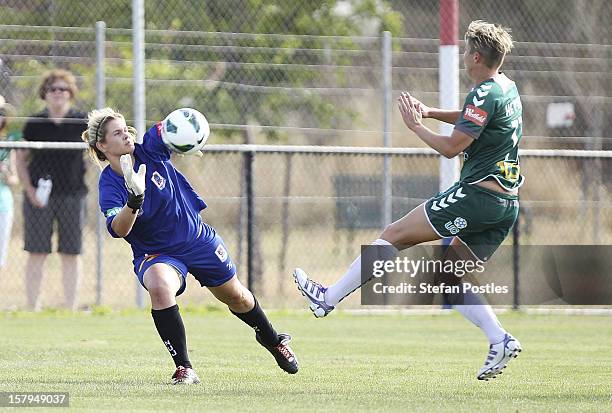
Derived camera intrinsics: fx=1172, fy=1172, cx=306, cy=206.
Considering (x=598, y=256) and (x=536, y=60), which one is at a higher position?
(x=536, y=60)

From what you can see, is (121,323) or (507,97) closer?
(507,97)

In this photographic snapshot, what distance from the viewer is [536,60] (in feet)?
46.3

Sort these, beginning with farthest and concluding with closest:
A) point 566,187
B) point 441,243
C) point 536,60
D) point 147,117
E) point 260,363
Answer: point 566,187 < point 536,60 < point 147,117 < point 441,243 < point 260,363

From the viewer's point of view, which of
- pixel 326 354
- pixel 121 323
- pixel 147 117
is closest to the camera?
pixel 326 354

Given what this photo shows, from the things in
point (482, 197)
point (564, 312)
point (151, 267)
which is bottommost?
point (564, 312)

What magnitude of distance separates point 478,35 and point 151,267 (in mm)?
2220

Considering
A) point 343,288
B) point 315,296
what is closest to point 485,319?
point 343,288

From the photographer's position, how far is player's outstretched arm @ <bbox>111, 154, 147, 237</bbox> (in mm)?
5996

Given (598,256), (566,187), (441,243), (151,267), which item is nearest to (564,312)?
(598,256)

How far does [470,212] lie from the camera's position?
21.4 ft

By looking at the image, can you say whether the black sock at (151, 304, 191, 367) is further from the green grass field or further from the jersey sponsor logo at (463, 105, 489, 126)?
the jersey sponsor logo at (463, 105, 489, 126)

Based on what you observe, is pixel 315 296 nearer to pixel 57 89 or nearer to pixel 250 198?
pixel 250 198

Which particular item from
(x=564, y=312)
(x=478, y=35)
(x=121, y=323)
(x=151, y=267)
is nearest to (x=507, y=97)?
(x=478, y=35)

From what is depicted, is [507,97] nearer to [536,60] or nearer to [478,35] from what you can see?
[478,35]
